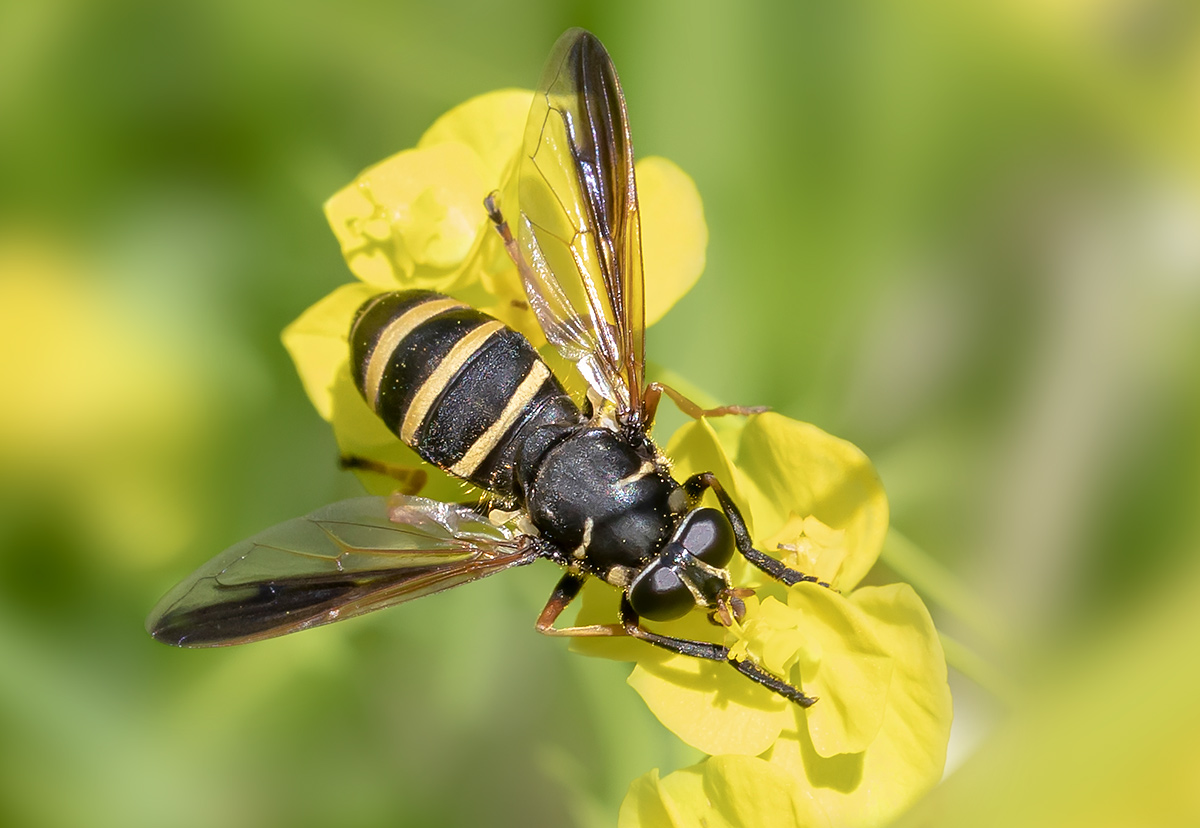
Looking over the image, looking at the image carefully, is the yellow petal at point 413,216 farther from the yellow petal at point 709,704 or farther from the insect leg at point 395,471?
the yellow petal at point 709,704

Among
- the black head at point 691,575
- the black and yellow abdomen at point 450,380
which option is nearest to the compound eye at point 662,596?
the black head at point 691,575

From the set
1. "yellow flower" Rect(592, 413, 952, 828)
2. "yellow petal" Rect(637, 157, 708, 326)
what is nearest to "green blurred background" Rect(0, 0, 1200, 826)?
"yellow petal" Rect(637, 157, 708, 326)

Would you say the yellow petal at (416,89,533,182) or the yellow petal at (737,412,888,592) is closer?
the yellow petal at (737,412,888,592)

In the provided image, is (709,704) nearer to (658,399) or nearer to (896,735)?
(896,735)

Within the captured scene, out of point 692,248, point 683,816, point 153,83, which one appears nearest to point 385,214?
point 692,248

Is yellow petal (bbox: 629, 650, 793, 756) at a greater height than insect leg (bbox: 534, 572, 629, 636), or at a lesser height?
greater

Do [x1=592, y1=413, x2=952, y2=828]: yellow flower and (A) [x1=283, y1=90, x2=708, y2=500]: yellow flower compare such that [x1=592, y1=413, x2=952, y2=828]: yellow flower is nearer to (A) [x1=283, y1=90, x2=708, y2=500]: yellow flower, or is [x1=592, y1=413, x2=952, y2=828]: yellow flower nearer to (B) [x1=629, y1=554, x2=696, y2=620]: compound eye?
(B) [x1=629, y1=554, x2=696, y2=620]: compound eye

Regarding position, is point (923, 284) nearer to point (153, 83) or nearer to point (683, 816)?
point (683, 816)

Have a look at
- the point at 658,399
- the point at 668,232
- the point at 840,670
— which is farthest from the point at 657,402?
the point at 840,670
